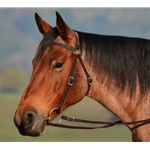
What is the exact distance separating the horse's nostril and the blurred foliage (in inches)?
66.6

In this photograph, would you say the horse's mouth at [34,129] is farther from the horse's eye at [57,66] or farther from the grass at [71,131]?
the grass at [71,131]

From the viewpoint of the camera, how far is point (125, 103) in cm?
140

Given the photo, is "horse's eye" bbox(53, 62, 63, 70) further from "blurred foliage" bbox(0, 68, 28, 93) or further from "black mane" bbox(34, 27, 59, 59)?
"blurred foliage" bbox(0, 68, 28, 93)

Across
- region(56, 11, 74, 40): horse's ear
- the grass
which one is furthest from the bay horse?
the grass

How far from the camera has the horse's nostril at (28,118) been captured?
1298mm

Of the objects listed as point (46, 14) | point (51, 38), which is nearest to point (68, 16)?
point (46, 14)

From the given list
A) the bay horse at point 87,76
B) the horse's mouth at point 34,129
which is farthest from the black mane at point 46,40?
the horse's mouth at point 34,129

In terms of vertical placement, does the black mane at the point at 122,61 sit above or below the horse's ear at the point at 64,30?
below

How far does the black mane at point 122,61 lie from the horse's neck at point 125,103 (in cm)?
3

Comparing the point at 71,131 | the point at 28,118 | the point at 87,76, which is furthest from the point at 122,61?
the point at 71,131

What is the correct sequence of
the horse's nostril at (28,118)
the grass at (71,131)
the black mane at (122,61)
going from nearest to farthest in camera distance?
1. the horse's nostril at (28,118)
2. the black mane at (122,61)
3. the grass at (71,131)

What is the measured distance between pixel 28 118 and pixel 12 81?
1752 millimetres

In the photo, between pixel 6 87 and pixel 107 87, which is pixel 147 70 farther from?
pixel 6 87

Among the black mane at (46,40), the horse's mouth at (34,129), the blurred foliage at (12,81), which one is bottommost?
the horse's mouth at (34,129)
